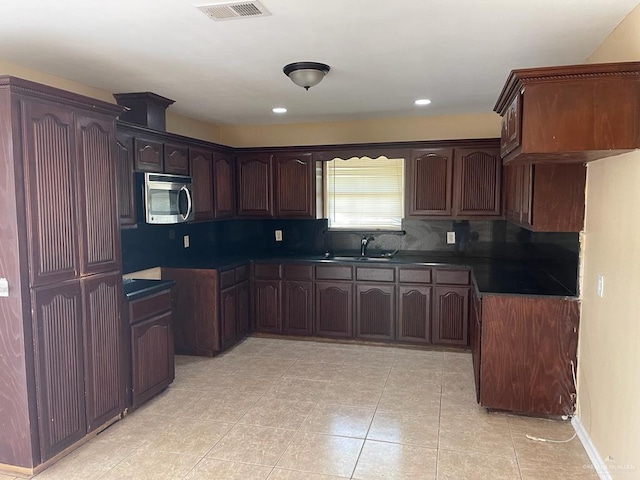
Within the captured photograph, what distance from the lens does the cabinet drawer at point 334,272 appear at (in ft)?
15.5

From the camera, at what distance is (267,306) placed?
4953 millimetres

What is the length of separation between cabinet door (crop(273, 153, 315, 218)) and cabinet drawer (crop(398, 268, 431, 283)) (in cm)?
119

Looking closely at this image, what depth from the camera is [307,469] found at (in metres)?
2.55

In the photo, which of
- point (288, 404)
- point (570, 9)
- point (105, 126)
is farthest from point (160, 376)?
point (570, 9)

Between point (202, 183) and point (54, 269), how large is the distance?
2164 millimetres

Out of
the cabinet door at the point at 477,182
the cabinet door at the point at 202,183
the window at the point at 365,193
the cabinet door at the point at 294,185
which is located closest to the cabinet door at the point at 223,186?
the cabinet door at the point at 202,183

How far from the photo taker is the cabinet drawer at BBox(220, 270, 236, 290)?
438 centimetres

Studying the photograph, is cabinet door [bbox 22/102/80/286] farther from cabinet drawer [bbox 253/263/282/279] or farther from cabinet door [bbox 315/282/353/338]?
cabinet door [bbox 315/282/353/338]

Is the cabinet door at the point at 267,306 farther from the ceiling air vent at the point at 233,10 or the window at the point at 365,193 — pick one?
the ceiling air vent at the point at 233,10

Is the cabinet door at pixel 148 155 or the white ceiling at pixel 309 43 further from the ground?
the white ceiling at pixel 309 43

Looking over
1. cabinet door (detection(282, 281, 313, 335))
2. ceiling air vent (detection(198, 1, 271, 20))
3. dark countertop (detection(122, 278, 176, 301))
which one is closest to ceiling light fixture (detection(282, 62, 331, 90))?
ceiling air vent (detection(198, 1, 271, 20))

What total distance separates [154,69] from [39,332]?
1845mm

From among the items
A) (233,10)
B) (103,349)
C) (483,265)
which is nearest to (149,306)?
(103,349)

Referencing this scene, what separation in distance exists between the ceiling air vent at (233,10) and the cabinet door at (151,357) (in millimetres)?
2074
